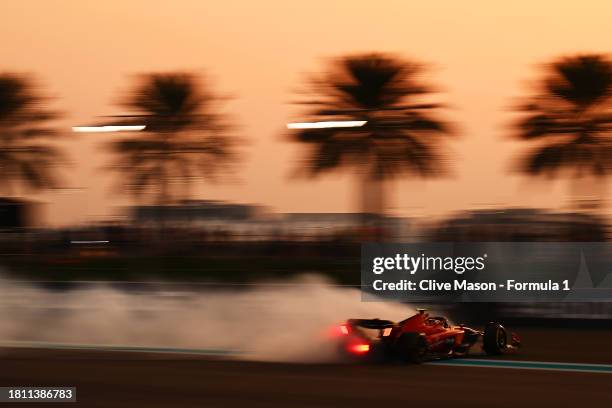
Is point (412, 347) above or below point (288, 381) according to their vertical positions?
above

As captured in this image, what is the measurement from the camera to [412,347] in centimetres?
1277

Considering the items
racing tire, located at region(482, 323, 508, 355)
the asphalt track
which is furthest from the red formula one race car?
racing tire, located at region(482, 323, 508, 355)

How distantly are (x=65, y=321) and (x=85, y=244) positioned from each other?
1488cm

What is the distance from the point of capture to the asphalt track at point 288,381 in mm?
9922

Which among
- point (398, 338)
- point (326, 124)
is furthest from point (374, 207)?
point (398, 338)

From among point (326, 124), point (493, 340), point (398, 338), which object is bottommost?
point (493, 340)

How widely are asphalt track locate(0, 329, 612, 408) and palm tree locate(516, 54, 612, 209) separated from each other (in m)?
19.1

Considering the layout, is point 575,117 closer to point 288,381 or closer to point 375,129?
point 375,129

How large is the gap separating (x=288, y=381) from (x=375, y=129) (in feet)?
76.4

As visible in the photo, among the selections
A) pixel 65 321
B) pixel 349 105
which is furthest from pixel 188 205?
pixel 65 321

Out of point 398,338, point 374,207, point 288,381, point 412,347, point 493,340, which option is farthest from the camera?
point 374,207

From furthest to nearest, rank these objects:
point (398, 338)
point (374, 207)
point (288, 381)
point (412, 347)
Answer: point (374, 207) → point (398, 338) → point (412, 347) → point (288, 381)

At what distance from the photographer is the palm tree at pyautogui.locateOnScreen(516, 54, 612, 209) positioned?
32.3 metres

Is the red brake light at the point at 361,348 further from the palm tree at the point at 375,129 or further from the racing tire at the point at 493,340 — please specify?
the palm tree at the point at 375,129
